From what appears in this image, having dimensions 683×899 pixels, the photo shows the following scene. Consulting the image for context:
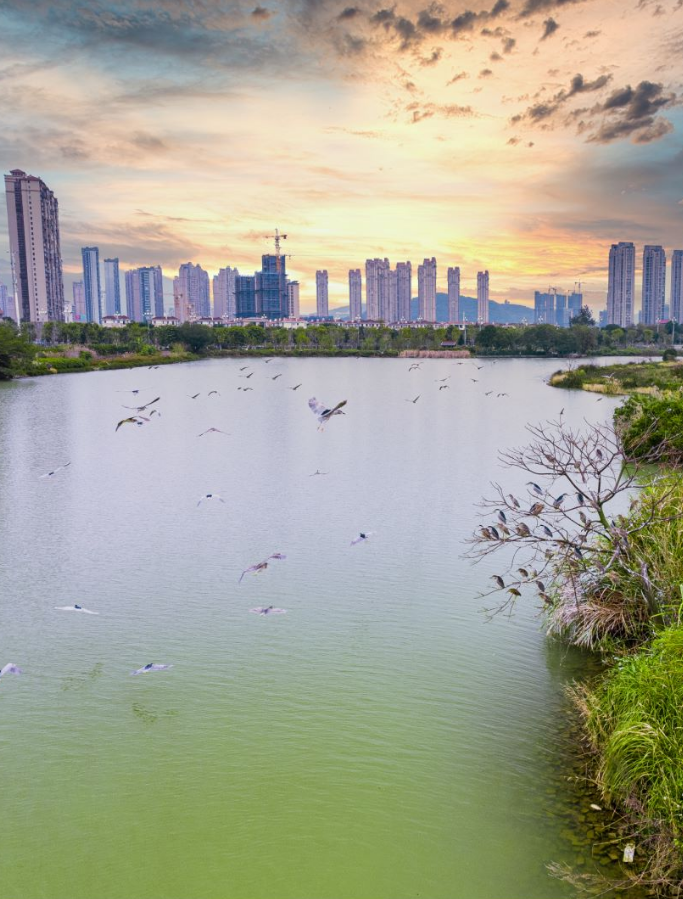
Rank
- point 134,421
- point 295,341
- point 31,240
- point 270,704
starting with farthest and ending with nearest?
1. point 31,240
2. point 295,341
3. point 134,421
4. point 270,704

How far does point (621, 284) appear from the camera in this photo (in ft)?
625

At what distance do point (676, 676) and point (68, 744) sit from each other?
4760 mm

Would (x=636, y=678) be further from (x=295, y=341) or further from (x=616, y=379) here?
(x=295, y=341)

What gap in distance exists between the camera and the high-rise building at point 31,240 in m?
139

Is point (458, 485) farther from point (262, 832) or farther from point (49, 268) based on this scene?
point (49, 268)

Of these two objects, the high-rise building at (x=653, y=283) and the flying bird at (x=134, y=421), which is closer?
the flying bird at (x=134, y=421)

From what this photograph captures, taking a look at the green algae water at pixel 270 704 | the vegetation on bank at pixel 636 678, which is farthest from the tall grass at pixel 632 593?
the green algae water at pixel 270 704

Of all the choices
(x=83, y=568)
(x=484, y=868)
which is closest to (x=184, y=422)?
(x=83, y=568)

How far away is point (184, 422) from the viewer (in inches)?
1081

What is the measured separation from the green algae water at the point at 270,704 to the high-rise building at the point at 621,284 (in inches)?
7454

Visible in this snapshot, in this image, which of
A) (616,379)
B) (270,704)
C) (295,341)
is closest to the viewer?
(270,704)

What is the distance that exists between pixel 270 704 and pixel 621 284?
201506mm

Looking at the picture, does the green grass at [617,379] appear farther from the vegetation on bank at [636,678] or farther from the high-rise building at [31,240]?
the high-rise building at [31,240]

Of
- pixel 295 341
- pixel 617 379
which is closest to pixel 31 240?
pixel 295 341
